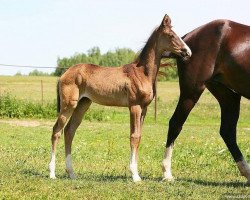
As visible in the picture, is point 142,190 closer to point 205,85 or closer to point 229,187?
point 229,187

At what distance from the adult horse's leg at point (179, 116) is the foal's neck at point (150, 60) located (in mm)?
567

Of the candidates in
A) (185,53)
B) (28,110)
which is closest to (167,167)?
(185,53)

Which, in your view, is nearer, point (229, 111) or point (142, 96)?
point (142, 96)

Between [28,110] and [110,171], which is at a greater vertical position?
[110,171]

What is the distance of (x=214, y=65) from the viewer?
7.53m

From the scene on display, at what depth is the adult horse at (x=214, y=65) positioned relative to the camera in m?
7.43

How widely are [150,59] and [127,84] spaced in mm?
522

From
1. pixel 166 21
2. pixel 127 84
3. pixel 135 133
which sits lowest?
pixel 135 133

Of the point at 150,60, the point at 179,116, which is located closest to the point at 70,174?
the point at 179,116

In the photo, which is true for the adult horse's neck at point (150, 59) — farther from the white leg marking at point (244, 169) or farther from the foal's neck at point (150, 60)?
the white leg marking at point (244, 169)

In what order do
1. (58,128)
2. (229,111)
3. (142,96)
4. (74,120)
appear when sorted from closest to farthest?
(142,96) → (58,128) → (74,120) → (229,111)

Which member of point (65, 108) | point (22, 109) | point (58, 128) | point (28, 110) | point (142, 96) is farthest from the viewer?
point (28, 110)

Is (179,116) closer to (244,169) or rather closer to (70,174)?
(244,169)

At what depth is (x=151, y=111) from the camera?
92.2 ft
